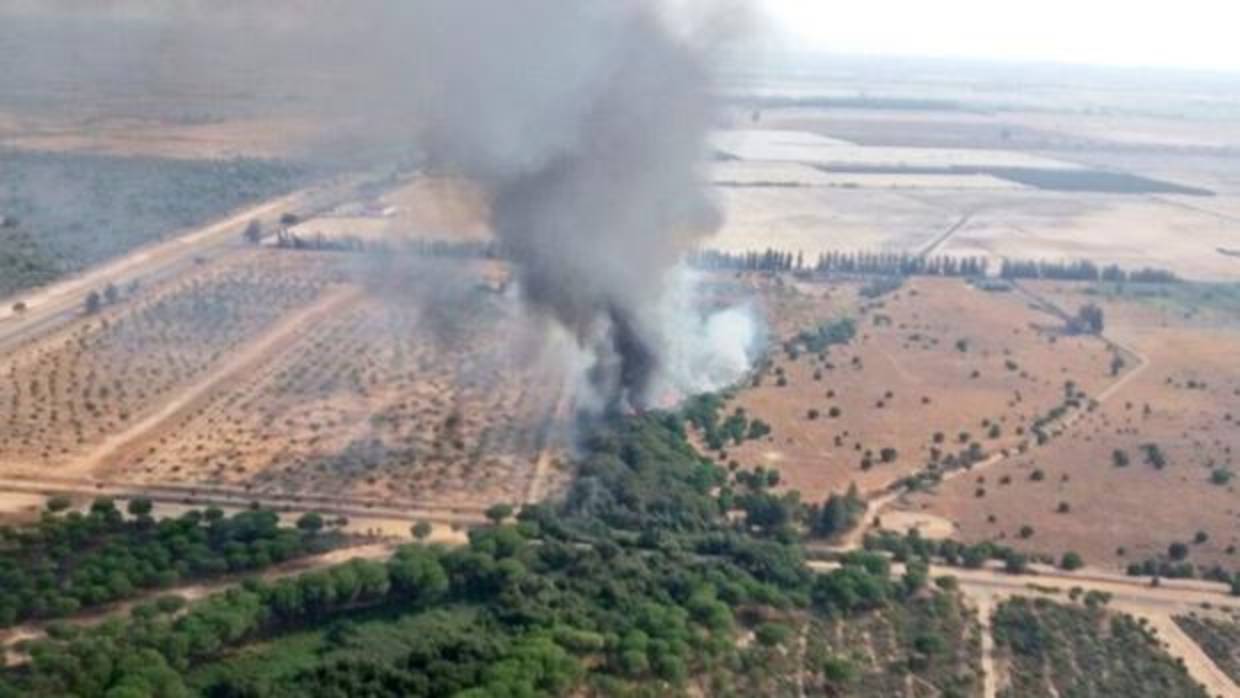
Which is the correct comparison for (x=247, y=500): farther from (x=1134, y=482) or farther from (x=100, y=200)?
(x=100, y=200)

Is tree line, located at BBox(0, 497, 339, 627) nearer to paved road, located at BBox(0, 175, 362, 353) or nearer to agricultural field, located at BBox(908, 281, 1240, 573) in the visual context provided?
paved road, located at BBox(0, 175, 362, 353)

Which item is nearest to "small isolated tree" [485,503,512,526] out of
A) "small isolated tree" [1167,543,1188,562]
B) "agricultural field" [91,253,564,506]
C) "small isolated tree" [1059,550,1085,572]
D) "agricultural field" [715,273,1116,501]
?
"agricultural field" [91,253,564,506]

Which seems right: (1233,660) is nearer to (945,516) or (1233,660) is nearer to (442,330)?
(945,516)

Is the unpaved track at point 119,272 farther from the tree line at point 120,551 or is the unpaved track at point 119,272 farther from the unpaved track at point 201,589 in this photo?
the unpaved track at point 201,589

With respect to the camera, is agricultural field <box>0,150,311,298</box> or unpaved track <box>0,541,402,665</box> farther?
agricultural field <box>0,150,311,298</box>

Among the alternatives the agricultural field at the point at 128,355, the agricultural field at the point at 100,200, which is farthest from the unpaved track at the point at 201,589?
the agricultural field at the point at 100,200

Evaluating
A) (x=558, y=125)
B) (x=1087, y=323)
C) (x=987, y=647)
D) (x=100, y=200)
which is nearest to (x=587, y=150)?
(x=558, y=125)
